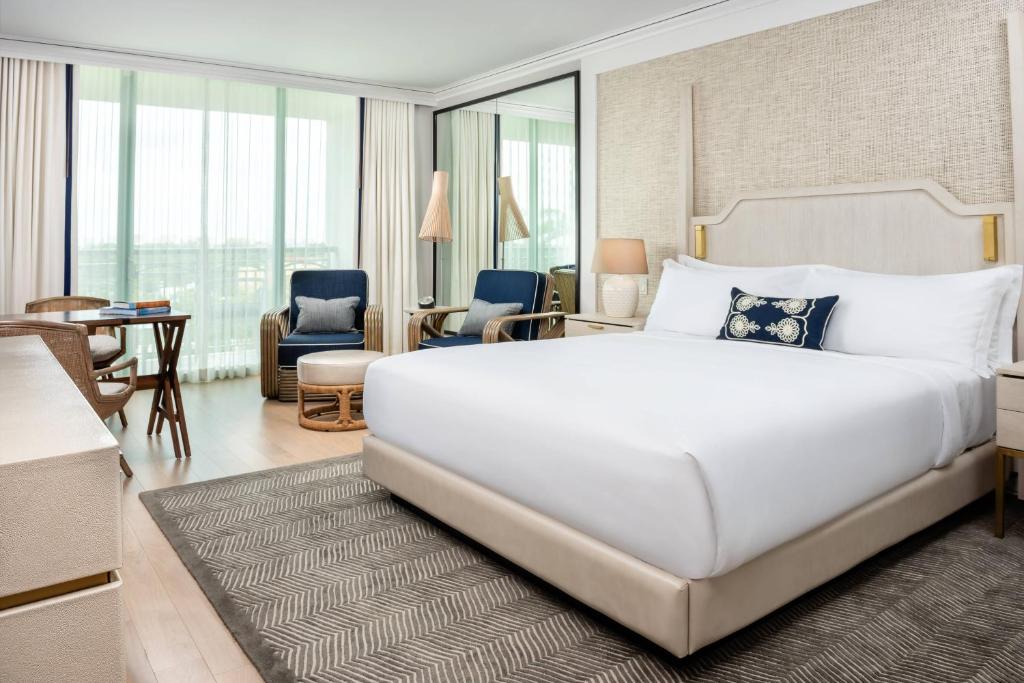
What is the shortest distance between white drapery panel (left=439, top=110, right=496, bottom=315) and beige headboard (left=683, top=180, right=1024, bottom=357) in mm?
2304

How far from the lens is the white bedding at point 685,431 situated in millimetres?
1745

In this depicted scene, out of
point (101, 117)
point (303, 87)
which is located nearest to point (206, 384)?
point (101, 117)

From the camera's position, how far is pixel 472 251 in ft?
21.1

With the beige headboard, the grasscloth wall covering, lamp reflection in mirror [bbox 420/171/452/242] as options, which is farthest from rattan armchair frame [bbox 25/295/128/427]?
the beige headboard

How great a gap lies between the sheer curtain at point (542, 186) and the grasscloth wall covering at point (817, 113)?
0.35 metres

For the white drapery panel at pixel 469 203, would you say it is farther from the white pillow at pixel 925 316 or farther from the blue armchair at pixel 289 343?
the white pillow at pixel 925 316

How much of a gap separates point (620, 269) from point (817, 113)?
1.38 m

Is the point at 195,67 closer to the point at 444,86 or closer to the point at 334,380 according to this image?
the point at 444,86

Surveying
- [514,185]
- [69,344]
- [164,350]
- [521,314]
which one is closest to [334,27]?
[514,185]

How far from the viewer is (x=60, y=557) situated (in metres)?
0.86

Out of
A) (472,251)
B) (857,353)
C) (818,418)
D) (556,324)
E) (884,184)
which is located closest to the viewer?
(818,418)

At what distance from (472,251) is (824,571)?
4.76 meters

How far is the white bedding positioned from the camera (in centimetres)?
175

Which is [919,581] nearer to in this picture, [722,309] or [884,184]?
[722,309]
